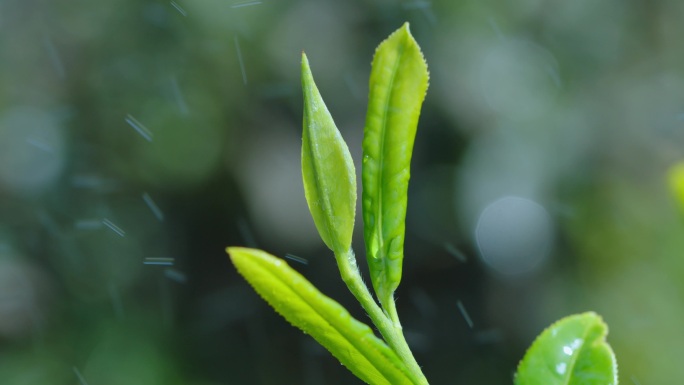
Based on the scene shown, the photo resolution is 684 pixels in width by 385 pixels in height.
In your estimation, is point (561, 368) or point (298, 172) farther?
point (298, 172)

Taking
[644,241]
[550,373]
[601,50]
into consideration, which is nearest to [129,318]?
[644,241]

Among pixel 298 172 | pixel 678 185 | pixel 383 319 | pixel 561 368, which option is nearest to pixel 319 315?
pixel 383 319

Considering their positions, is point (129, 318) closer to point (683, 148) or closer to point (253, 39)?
point (253, 39)

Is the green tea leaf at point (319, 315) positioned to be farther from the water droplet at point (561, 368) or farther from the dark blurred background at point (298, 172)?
the dark blurred background at point (298, 172)

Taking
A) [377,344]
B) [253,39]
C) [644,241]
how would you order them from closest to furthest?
[377,344]
[644,241]
[253,39]

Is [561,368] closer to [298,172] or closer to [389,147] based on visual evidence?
[389,147]

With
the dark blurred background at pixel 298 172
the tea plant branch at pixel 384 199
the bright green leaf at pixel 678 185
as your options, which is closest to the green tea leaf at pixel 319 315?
the tea plant branch at pixel 384 199
